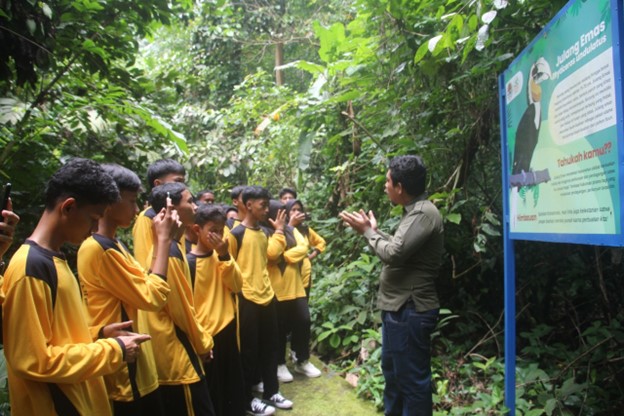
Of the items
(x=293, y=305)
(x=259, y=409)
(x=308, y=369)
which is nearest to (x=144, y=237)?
(x=259, y=409)

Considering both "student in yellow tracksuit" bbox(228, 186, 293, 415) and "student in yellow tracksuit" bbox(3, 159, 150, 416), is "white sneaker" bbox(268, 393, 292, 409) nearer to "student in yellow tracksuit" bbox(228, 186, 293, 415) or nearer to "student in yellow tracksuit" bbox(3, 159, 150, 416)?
"student in yellow tracksuit" bbox(228, 186, 293, 415)

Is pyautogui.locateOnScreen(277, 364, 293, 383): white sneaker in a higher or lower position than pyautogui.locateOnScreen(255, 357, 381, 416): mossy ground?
higher

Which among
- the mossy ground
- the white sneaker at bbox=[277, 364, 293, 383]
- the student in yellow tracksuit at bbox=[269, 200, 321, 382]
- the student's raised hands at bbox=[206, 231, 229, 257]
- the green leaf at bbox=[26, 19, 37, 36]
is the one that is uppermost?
the green leaf at bbox=[26, 19, 37, 36]

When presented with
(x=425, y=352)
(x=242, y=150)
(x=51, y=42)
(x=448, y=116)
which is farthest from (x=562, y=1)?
(x=242, y=150)

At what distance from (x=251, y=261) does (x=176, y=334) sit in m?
1.38

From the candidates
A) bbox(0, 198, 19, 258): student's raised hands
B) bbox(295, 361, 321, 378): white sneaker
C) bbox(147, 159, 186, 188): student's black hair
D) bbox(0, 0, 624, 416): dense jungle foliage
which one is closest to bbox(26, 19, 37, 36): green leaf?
bbox(0, 0, 624, 416): dense jungle foliage

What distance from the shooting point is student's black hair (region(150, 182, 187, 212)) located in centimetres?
242

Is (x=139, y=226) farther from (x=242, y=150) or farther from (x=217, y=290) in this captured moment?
(x=242, y=150)

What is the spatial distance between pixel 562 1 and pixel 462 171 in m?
1.77

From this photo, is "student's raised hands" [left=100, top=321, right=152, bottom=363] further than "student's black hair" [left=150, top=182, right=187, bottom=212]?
No

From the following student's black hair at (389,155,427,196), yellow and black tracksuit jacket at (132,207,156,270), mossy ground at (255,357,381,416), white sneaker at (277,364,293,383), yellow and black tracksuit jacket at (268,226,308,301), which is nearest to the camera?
yellow and black tracksuit jacket at (132,207,156,270)

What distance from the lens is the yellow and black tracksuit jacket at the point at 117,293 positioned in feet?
6.23

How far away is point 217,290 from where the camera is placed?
2.95 meters

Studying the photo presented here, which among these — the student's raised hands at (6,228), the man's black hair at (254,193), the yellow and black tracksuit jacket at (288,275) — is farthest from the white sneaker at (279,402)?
the student's raised hands at (6,228)
